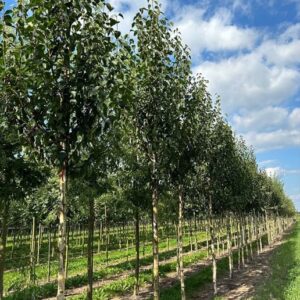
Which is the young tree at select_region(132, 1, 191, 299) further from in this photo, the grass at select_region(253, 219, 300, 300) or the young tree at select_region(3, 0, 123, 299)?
the grass at select_region(253, 219, 300, 300)

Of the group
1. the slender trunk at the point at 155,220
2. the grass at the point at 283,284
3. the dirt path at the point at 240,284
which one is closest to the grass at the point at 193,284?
the dirt path at the point at 240,284

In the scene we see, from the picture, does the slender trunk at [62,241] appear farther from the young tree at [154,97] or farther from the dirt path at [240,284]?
the dirt path at [240,284]

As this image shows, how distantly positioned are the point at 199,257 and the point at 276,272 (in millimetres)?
9263

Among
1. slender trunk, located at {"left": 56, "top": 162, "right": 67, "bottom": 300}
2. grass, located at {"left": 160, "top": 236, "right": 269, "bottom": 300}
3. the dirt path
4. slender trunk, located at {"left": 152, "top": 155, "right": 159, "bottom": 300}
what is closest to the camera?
slender trunk, located at {"left": 56, "top": 162, "right": 67, "bottom": 300}

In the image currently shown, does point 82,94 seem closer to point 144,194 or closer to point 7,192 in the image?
point 7,192

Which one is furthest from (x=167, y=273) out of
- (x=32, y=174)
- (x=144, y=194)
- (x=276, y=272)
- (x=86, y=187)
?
(x=32, y=174)

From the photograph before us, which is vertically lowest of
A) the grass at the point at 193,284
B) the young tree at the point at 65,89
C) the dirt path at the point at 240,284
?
the dirt path at the point at 240,284

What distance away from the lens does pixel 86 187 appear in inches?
422

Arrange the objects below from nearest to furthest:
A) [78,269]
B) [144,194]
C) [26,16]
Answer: [26,16] → [144,194] → [78,269]

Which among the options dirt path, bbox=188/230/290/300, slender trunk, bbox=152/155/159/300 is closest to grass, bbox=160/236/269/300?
dirt path, bbox=188/230/290/300

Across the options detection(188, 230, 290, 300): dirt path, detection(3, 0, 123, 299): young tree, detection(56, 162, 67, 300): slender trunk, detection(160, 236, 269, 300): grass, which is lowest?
detection(188, 230, 290, 300): dirt path

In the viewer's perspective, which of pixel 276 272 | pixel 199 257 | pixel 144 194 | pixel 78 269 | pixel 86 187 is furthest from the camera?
pixel 199 257

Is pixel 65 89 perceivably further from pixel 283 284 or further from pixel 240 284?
pixel 240 284

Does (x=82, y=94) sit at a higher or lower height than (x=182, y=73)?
lower
